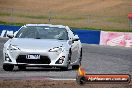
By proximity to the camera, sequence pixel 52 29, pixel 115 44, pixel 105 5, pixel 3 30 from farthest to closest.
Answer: pixel 105 5, pixel 3 30, pixel 115 44, pixel 52 29

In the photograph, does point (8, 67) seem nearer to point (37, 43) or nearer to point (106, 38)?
point (37, 43)

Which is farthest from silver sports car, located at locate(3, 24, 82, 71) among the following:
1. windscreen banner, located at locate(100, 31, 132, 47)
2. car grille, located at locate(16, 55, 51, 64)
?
windscreen banner, located at locate(100, 31, 132, 47)

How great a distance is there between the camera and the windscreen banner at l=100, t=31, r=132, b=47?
36.7 metres

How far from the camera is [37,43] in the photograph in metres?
17.2

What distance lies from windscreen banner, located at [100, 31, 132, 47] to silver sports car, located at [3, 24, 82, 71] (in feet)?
61.2

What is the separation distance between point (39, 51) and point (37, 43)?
0.41 meters

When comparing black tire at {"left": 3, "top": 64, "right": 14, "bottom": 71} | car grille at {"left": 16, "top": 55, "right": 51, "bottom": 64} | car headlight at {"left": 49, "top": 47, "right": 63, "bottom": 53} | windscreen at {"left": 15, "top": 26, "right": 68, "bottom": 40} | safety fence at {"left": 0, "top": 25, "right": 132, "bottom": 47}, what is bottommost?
safety fence at {"left": 0, "top": 25, "right": 132, "bottom": 47}

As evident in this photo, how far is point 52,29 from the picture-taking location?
18.5 metres

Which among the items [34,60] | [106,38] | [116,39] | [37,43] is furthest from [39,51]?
[106,38]

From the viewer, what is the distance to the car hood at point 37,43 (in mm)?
16969

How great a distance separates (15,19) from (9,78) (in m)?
47.2

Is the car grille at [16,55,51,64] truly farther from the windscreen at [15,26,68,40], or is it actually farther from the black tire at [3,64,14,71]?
the windscreen at [15,26,68,40]

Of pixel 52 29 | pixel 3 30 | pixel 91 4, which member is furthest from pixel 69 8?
pixel 52 29

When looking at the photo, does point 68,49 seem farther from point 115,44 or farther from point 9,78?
point 115,44
